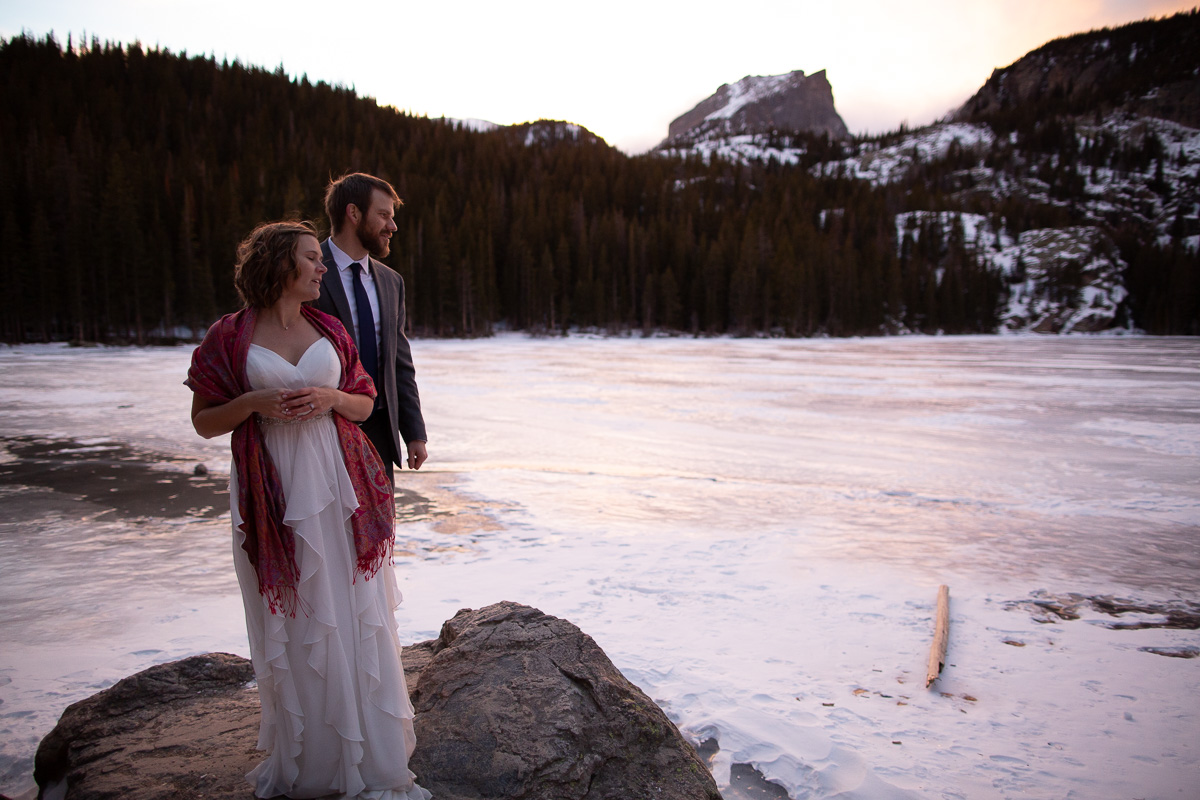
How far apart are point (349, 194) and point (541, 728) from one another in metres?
2.39

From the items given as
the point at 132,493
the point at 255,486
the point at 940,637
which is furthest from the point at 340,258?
the point at 132,493

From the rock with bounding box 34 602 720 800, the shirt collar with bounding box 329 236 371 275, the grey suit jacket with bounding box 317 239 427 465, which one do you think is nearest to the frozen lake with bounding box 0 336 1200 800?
the rock with bounding box 34 602 720 800

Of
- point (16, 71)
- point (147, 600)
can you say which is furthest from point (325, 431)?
point (16, 71)

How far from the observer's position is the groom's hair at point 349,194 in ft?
9.66

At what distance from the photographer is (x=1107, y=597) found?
5.40 m

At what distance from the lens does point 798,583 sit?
560 cm

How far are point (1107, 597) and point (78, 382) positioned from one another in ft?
84.4

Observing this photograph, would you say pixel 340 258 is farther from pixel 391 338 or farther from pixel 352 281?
pixel 391 338

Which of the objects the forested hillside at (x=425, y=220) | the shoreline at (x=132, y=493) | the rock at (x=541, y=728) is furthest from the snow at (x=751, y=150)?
the rock at (x=541, y=728)

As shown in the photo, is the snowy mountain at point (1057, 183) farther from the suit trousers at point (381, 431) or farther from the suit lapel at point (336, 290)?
the suit lapel at point (336, 290)

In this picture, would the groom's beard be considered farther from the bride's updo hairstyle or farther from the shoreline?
the shoreline

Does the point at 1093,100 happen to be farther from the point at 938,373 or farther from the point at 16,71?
the point at 16,71

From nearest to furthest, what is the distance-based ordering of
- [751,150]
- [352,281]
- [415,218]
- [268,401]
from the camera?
[268,401] → [352,281] → [415,218] → [751,150]

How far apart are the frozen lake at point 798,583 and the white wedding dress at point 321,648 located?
1.52m
